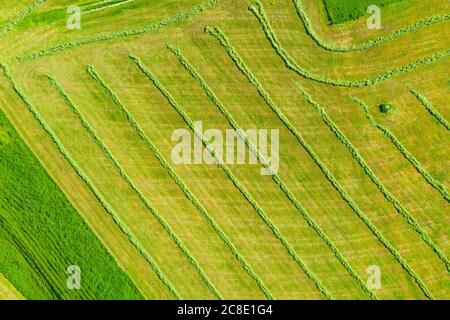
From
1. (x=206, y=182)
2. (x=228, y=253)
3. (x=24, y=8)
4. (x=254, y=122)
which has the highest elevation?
(x=24, y=8)

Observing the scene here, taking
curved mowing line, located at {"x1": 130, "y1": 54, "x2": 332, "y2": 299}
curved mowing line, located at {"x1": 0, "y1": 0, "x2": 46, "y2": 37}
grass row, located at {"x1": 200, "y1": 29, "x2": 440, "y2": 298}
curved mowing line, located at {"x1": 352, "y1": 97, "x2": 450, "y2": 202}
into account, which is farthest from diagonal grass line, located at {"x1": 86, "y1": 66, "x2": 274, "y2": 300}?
curved mowing line, located at {"x1": 352, "y1": 97, "x2": 450, "y2": 202}

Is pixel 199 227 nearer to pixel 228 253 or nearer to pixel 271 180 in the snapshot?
pixel 228 253

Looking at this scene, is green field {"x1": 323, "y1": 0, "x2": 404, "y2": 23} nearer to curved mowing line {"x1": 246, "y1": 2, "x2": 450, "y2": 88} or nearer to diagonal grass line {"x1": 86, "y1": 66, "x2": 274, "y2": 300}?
curved mowing line {"x1": 246, "y1": 2, "x2": 450, "y2": 88}

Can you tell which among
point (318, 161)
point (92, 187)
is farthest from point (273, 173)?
point (92, 187)

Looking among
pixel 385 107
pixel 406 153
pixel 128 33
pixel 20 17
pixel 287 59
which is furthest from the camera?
pixel 20 17

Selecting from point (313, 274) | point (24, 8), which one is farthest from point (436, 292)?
point (24, 8)

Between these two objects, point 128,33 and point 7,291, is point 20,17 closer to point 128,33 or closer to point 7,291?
point 128,33
